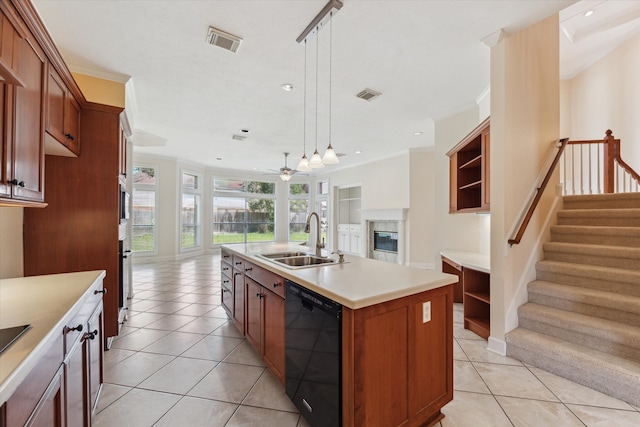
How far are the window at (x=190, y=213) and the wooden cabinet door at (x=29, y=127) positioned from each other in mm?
6714

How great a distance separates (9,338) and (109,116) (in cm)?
240

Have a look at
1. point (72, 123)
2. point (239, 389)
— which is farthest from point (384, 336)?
point (72, 123)

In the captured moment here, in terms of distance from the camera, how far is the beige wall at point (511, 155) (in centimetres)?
258

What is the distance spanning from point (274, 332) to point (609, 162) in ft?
17.6

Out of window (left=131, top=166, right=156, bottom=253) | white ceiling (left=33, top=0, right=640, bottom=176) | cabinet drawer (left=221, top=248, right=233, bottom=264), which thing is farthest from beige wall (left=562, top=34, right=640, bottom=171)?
window (left=131, top=166, right=156, bottom=253)

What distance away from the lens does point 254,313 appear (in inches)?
95.9

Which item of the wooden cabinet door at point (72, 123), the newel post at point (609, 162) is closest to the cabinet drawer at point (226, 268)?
the wooden cabinet door at point (72, 123)

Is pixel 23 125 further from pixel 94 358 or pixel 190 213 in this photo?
pixel 190 213

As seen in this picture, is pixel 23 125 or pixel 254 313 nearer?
pixel 23 125

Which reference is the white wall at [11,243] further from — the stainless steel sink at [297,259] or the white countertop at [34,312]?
the stainless steel sink at [297,259]

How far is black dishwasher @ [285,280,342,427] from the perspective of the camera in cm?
140

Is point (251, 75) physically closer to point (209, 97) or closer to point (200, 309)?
point (209, 97)

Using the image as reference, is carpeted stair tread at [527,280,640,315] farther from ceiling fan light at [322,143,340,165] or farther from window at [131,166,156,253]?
window at [131,166,156,253]

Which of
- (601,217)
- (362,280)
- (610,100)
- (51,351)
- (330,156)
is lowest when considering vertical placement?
(51,351)
